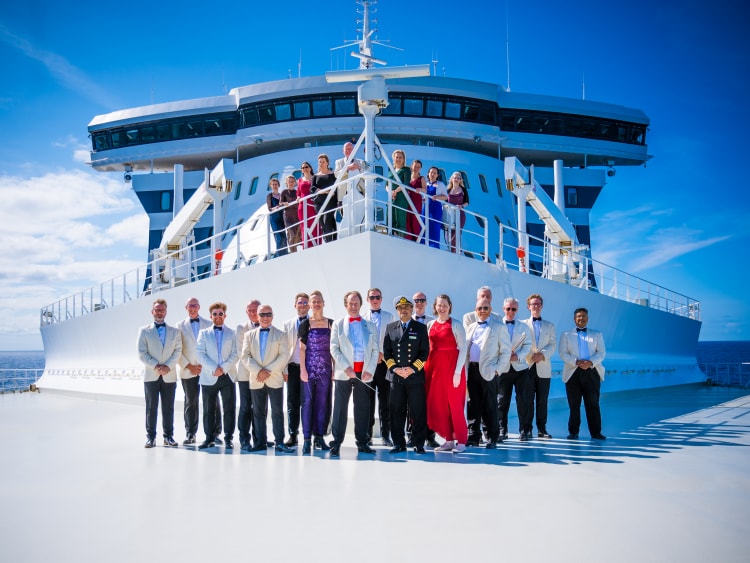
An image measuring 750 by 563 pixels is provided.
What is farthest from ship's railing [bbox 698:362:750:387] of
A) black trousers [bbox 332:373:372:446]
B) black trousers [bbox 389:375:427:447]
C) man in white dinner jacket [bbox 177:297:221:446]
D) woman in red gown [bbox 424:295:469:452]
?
man in white dinner jacket [bbox 177:297:221:446]

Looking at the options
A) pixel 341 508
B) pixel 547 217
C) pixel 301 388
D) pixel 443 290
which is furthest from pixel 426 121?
pixel 341 508

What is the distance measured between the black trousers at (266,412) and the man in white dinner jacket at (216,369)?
18.2 inches

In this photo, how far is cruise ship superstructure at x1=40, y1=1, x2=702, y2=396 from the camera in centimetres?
972

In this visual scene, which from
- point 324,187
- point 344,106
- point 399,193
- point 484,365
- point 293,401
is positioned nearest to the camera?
point 484,365

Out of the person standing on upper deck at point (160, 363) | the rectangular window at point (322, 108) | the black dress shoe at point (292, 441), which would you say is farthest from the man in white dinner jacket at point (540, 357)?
the rectangular window at point (322, 108)

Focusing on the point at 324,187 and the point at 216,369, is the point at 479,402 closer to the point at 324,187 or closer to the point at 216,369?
the point at 216,369

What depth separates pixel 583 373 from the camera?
7.61 meters

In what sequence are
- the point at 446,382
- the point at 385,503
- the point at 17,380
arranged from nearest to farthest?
1. the point at 385,503
2. the point at 446,382
3. the point at 17,380

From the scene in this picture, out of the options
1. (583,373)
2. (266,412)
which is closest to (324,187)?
(266,412)

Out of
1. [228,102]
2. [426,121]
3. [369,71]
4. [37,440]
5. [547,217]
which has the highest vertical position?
[228,102]

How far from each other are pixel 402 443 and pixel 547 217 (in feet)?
35.9

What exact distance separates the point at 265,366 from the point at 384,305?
2.05m

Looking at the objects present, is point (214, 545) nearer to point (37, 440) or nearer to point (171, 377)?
point (171, 377)

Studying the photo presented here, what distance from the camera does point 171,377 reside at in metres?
7.39
